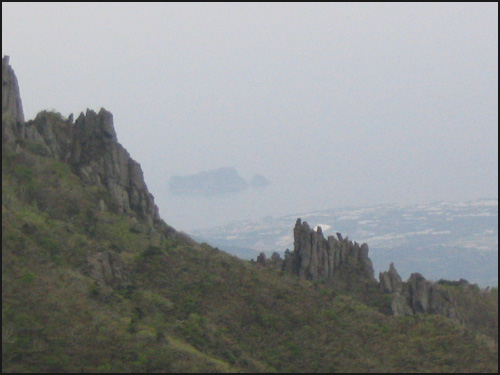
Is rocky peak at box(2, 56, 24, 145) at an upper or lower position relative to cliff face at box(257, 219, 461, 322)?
upper

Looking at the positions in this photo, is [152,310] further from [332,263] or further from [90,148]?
[90,148]

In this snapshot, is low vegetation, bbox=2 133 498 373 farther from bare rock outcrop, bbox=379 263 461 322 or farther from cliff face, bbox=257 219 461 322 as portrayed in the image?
cliff face, bbox=257 219 461 322

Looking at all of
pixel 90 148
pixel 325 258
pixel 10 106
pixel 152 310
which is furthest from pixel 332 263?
pixel 10 106

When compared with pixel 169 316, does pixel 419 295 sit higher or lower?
higher

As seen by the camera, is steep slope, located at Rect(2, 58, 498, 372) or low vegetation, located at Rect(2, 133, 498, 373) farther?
steep slope, located at Rect(2, 58, 498, 372)

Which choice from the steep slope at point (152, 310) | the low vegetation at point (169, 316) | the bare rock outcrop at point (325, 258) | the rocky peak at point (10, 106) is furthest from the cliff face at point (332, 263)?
the rocky peak at point (10, 106)

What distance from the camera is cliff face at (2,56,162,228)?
183 ft

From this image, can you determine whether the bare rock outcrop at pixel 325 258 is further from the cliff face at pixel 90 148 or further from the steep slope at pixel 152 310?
the cliff face at pixel 90 148

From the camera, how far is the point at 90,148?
57.6m

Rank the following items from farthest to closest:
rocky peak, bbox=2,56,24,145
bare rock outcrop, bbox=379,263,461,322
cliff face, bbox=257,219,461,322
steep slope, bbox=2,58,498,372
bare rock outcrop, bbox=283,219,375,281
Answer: bare rock outcrop, bbox=283,219,375,281 → rocky peak, bbox=2,56,24,145 → cliff face, bbox=257,219,461,322 → bare rock outcrop, bbox=379,263,461,322 → steep slope, bbox=2,58,498,372

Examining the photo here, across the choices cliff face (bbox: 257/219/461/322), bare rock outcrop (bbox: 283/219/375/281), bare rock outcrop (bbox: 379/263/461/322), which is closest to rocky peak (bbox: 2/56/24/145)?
cliff face (bbox: 257/219/461/322)

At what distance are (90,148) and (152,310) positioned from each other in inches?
793

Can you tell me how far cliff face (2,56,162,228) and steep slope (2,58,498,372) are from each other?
146 centimetres

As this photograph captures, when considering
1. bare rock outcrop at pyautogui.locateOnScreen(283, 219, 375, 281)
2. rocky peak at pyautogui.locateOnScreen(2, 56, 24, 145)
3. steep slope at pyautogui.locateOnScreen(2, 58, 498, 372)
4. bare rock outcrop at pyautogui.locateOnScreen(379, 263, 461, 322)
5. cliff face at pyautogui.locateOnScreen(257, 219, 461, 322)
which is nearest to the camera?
steep slope at pyautogui.locateOnScreen(2, 58, 498, 372)
